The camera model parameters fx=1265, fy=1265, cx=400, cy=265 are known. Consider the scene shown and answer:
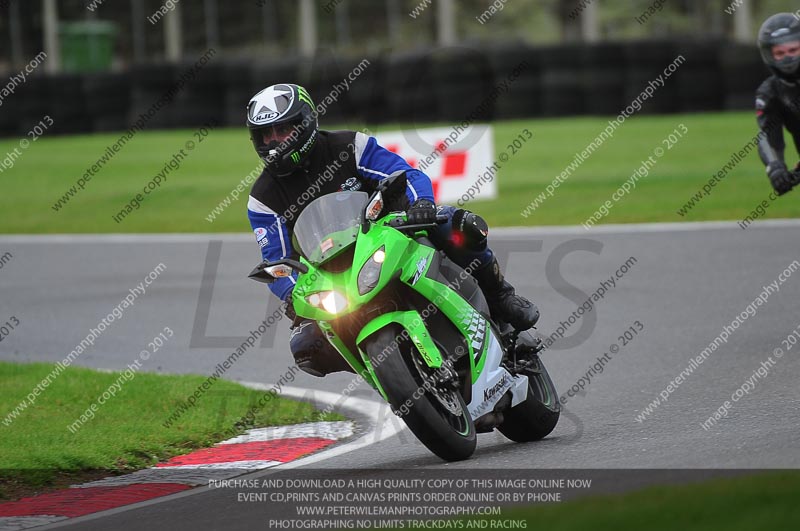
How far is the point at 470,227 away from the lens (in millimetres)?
6535

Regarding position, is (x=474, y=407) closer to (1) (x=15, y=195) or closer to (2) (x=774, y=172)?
(2) (x=774, y=172)

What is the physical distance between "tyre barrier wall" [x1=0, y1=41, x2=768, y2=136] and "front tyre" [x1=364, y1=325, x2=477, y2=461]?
18.5 metres

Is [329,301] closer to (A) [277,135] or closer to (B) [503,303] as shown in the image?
(A) [277,135]

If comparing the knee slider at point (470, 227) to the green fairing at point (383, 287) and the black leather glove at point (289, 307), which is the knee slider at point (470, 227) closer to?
the green fairing at point (383, 287)

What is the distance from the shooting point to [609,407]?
757cm

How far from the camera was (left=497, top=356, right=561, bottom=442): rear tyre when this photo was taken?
673 centimetres

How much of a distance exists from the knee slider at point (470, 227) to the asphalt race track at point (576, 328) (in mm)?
1101

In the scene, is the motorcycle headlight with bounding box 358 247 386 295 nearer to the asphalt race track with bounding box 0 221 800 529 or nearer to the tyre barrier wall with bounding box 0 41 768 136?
the asphalt race track with bounding box 0 221 800 529

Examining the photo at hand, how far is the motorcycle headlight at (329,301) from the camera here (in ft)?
19.5

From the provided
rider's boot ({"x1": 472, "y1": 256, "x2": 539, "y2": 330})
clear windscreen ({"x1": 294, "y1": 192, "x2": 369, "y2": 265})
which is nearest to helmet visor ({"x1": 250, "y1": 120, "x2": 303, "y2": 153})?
clear windscreen ({"x1": 294, "y1": 192, "x2": 369, "y2": 265})

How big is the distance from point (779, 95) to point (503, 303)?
145 inches

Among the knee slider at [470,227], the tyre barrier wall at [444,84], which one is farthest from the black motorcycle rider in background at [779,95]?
the tyre barrier wall at [444,84]

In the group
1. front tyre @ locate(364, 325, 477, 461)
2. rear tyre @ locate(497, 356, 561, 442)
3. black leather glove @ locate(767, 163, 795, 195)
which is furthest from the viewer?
black leather glove @ locate(767, 163, 795, 195)

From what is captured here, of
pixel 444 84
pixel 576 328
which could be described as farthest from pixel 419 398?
pixel 444 84
